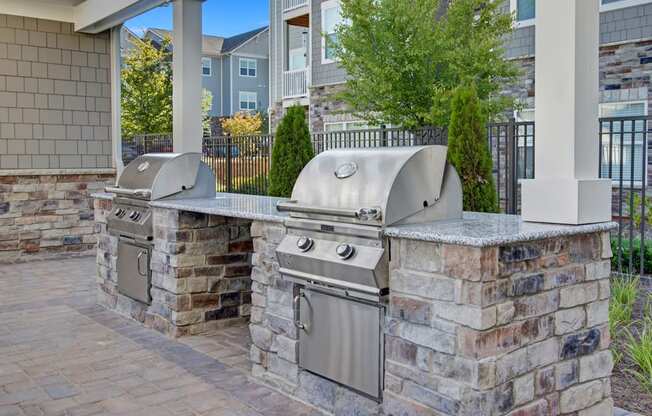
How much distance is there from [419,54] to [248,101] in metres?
20.4

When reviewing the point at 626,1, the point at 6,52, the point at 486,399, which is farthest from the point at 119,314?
the point at 626,1

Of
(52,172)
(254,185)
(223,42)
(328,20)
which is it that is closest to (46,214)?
(52,172)

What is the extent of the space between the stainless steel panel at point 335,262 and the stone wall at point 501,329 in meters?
0.07

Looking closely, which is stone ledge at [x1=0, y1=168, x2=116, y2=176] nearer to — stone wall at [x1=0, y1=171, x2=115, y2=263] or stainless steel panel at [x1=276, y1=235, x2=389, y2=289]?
stone wall at [x1=0, y1=171, x2=115, y2=263]

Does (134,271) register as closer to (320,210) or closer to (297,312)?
(297,312)

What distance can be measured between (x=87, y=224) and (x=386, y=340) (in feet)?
22.4

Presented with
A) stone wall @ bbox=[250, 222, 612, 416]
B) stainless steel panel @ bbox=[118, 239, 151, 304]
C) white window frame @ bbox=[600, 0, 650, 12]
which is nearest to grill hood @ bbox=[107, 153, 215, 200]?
stainless steel panel @ bbox=[118, 239, 151, 304]

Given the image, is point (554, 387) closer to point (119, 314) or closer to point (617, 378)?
point (617, 378)

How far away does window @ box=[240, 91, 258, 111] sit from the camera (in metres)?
27.8

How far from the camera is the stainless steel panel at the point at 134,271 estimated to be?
4930 mm

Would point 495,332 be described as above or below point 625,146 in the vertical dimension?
below

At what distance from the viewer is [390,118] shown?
29.0 feet

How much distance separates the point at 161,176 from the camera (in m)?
4.91

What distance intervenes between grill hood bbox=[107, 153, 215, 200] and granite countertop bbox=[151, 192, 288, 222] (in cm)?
12
